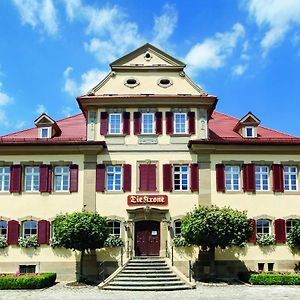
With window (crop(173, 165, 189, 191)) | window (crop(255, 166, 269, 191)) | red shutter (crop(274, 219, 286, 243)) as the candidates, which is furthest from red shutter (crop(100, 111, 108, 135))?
red shutter (crop(274, 219, 286, 243))

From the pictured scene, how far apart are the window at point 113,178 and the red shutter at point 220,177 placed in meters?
5.38

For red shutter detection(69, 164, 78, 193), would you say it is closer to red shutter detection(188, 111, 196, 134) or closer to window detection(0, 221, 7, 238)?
window detection(0, 221, 7, 238)

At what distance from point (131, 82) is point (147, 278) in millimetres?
11485

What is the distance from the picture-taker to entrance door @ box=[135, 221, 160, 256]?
2584 centimetres

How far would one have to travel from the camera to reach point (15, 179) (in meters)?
26.1

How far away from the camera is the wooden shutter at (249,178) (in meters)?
26.1

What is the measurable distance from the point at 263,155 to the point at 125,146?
25.5 feet

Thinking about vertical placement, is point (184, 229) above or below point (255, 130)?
below

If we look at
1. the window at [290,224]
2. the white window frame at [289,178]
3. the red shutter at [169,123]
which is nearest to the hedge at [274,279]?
the window at [290,224]

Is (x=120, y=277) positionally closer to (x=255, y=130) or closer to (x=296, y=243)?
(x=296, y=243)

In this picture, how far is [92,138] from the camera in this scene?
26688 mm

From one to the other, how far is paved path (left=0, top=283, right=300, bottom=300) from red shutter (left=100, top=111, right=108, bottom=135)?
29.3ft

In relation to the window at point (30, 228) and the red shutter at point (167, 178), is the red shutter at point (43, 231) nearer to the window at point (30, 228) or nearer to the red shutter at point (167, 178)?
the window at point (30, 228)

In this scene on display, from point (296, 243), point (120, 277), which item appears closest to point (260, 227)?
point (296, 243)
